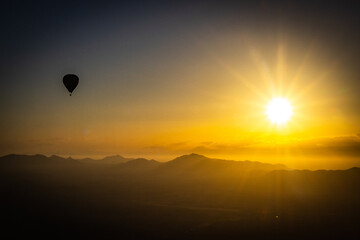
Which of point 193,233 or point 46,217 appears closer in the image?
point 193,233

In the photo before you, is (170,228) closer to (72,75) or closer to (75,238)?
(75,238)

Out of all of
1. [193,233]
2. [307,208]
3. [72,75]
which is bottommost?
[193,233]

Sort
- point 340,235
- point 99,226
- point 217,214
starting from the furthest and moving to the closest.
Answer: point 217,214 < point 99,226 < point 340,235

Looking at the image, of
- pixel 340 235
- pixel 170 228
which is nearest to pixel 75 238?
pixel 170 228

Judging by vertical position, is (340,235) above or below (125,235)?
above

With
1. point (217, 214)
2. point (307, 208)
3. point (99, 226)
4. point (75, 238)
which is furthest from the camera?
point (307, 208)

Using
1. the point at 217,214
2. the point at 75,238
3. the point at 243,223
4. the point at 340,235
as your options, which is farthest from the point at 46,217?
the point at 340,235
